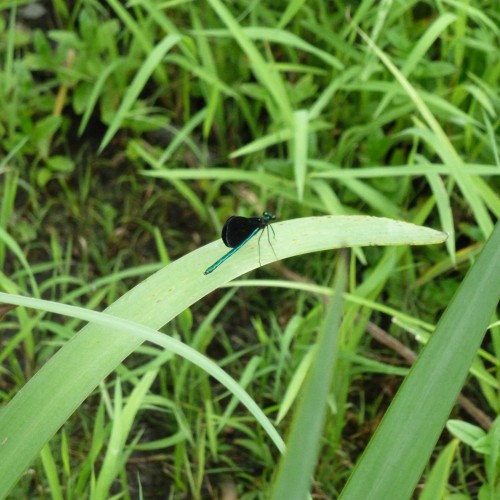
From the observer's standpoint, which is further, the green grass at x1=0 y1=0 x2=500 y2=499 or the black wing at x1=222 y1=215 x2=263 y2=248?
the green grass at x1=0 y1=0 x2=500 y2=499

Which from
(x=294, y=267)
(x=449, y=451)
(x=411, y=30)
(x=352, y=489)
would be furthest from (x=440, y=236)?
(x=411, y=30)

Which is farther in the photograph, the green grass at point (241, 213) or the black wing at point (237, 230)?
the green grass at point (241, 213)

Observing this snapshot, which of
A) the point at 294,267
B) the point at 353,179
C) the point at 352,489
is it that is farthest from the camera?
the point at 294,267

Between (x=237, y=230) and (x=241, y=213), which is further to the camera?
(x=241, y=213)

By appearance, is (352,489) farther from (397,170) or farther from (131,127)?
(131,127)

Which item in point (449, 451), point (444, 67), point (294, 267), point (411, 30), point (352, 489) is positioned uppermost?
point (411, 30)

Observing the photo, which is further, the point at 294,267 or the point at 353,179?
the point at 294,267

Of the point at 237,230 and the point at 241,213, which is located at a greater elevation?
the point at 241,213

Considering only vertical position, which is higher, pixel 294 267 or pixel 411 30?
pixel 411 30
